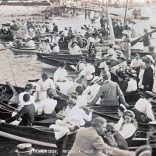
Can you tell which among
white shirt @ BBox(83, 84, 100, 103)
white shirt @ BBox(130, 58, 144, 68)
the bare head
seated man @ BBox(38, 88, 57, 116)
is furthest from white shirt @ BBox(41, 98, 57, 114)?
the bare head

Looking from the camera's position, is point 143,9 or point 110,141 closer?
point 110,141

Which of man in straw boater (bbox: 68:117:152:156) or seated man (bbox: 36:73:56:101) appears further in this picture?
seated man (bbox: 36:73:56:101)

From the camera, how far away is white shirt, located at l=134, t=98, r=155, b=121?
3438 mm

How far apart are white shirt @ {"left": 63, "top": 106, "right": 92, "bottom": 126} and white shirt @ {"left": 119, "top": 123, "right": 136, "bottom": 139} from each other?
0.99ft

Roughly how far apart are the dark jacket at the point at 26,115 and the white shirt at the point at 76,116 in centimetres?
32

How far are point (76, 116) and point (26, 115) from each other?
1.51ft

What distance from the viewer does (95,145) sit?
8.80 ft

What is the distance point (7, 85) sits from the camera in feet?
13.0

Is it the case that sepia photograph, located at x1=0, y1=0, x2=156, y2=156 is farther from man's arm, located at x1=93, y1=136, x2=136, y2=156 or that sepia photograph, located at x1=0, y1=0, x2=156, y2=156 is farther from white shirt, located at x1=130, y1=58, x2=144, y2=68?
man's arm, located at x1=93, y1=136, x2=136, y2=156

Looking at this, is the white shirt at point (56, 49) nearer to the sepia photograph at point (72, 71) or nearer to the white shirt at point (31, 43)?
the sepia photograph at point (72, 71)

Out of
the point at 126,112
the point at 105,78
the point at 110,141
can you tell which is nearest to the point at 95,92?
the point at 105,78

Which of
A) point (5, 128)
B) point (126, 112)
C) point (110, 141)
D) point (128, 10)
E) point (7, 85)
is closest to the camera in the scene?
point (110, 141)

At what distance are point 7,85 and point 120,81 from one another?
1.00 m

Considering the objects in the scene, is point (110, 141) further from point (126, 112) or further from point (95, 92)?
point (95, 92)
